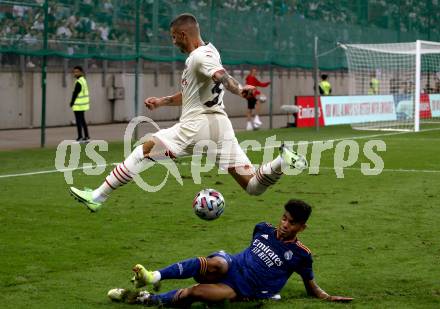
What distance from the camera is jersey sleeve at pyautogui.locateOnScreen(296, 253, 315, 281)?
779 cm

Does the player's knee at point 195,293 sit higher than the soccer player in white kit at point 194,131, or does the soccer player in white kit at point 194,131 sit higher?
the soccer player in white kit at point 194,131

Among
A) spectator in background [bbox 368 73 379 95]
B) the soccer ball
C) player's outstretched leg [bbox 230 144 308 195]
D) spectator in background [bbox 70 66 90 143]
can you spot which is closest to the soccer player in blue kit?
the soccer ball

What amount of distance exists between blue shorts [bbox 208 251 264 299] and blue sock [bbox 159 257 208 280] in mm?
176

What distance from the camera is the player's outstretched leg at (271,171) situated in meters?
8.91

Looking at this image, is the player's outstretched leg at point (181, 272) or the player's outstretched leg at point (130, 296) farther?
the player's outstretched leg at point (130, 296)

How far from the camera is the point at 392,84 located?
114ft

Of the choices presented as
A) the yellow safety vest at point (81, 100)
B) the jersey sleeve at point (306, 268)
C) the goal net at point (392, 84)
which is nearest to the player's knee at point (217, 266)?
the jersey sleeve at point (306, 268)

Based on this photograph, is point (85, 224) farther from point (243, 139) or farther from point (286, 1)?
point (286, 1)

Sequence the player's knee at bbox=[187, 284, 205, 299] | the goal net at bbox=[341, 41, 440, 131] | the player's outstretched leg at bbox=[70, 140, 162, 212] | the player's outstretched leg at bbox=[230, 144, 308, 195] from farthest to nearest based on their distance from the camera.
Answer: the goal net at bbox=[341, 41, 440, 131] < the player's outstretched leg at bbox=[70, 140, 162, 212] < the player's outstretched leg at bbox=[230, 144, 308, 195] < the player's knee at bbox=[187, 284, 205, 299]

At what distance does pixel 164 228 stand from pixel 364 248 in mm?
2542

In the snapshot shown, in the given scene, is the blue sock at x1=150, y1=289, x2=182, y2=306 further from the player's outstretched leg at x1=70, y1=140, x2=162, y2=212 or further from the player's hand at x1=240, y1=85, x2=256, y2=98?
the player's outstretched leg at x1=70, y1=140, x2=162, y2=212

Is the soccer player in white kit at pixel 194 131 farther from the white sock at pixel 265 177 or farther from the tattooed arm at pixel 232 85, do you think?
the tattooed arm at pixel 232 85

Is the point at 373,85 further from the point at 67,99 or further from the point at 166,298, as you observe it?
the point at 166,298

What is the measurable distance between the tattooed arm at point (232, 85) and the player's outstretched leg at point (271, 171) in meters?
0.73
